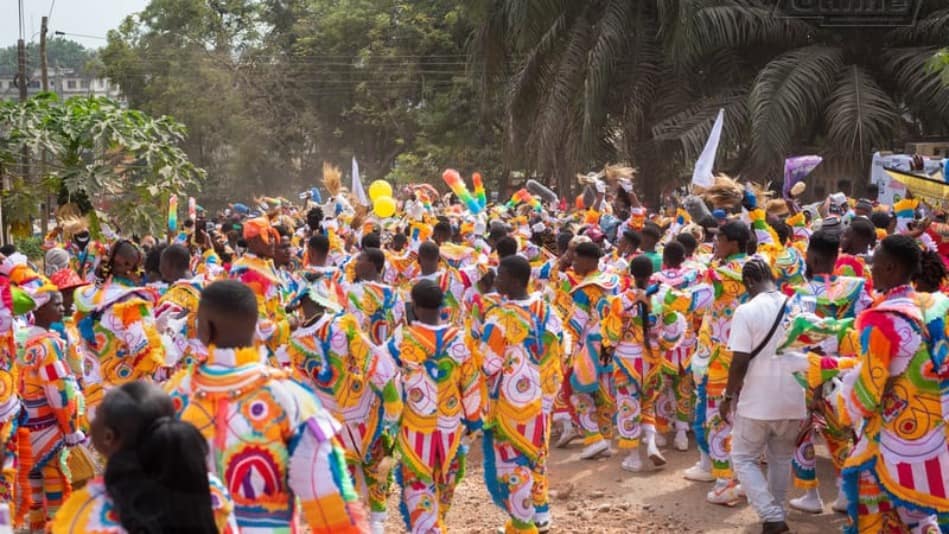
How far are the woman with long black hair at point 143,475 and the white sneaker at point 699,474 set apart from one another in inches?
250

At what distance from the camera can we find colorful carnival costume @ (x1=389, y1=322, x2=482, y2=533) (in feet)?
20.6

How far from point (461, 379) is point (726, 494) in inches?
106

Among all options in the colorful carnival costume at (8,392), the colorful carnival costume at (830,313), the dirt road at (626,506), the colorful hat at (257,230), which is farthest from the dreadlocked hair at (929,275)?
the colorful carnival costume at (8,392)

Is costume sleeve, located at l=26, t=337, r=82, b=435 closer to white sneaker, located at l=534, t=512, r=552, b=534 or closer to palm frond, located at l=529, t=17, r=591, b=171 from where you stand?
white sneaker, located at l=534, t=512, r=552, b=534

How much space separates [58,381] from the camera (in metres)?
6.51

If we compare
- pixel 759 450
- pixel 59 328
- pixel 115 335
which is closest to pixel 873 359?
pixel 759 450

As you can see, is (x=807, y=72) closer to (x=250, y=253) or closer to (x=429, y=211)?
(x=429, y=211)

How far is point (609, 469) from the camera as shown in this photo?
932cm

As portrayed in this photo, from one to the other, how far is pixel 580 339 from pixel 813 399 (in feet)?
9.14

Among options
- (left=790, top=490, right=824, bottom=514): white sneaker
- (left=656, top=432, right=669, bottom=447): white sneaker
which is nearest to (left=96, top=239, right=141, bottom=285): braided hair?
(left=790, top=490, right=824, bottom=514): white sneaker

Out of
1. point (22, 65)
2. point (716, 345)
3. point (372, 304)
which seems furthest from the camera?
point (22, 65)

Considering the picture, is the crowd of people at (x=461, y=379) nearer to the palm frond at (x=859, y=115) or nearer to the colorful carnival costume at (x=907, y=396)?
the colorful carnival costume at (x=907, y=396)

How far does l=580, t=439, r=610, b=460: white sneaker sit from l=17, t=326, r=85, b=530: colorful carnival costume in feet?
14.9

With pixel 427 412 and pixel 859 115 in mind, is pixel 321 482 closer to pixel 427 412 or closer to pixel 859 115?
pixel 427 412
